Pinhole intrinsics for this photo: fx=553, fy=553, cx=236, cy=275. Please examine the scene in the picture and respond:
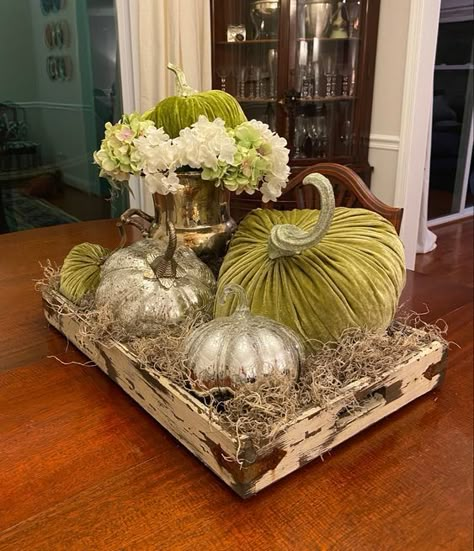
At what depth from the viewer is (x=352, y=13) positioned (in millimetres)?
2852

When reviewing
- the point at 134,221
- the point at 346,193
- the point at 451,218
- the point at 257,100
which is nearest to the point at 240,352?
the point at 134,221

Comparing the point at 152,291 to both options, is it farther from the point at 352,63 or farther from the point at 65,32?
the point at 65,32

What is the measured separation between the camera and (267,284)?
78cm

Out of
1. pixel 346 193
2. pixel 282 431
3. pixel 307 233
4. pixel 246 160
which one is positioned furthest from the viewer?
pixel 346 193

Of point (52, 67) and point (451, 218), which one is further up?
point (52, 67)

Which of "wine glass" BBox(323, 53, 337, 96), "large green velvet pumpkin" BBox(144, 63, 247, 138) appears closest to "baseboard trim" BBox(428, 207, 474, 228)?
"wine glass" BBox(323, 53, 337, 96)

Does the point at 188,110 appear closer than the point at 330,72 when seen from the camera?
Yes

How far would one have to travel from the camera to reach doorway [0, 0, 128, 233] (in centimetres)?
297

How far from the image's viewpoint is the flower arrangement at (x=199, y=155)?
0.83m

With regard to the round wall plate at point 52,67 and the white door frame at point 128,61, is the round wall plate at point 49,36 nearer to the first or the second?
the round wall plate at point 52,67

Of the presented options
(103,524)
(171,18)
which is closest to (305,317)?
(103,524)

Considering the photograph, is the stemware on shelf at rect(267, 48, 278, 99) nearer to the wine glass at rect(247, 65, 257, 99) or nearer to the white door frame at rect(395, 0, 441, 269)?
the wine glass at rect(247, 65, 257, 99)

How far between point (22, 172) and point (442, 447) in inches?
120

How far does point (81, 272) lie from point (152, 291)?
25 cm
